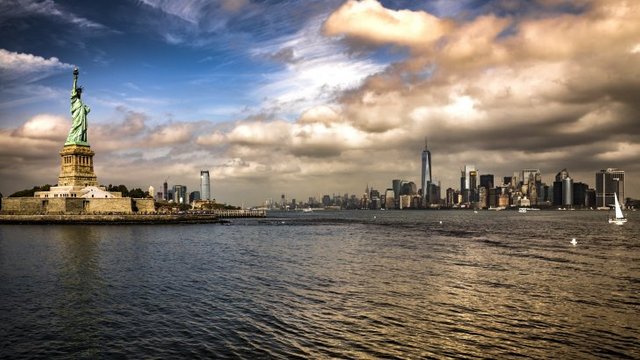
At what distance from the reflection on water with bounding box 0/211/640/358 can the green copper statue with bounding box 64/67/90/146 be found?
301ft

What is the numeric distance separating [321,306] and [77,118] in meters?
134

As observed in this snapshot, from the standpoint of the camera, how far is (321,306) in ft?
101

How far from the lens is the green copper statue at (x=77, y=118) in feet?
459

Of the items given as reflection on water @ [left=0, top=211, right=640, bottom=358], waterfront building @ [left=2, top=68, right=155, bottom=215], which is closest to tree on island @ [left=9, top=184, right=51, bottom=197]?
waterfront building @ [left=2, top=68, right=155, bottom=215]

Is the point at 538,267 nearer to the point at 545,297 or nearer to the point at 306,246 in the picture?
the point at 545,297

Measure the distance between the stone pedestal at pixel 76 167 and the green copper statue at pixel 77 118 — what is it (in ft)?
7.20

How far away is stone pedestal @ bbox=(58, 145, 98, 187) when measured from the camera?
136500 mm

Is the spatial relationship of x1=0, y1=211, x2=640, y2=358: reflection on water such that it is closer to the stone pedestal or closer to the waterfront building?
the waterfront building

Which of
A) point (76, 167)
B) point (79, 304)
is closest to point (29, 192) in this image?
point (76, 167)

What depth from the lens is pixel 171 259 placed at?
56.5 m

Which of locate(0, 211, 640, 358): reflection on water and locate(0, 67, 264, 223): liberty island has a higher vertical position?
locate(0, 67, 264, 223): liberty island

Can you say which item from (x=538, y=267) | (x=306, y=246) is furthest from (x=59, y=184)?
(x=538, y=267)

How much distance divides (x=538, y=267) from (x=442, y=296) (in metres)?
19.6

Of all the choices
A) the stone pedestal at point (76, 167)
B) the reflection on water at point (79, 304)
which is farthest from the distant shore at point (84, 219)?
the reflection on water at point (79, 304)
